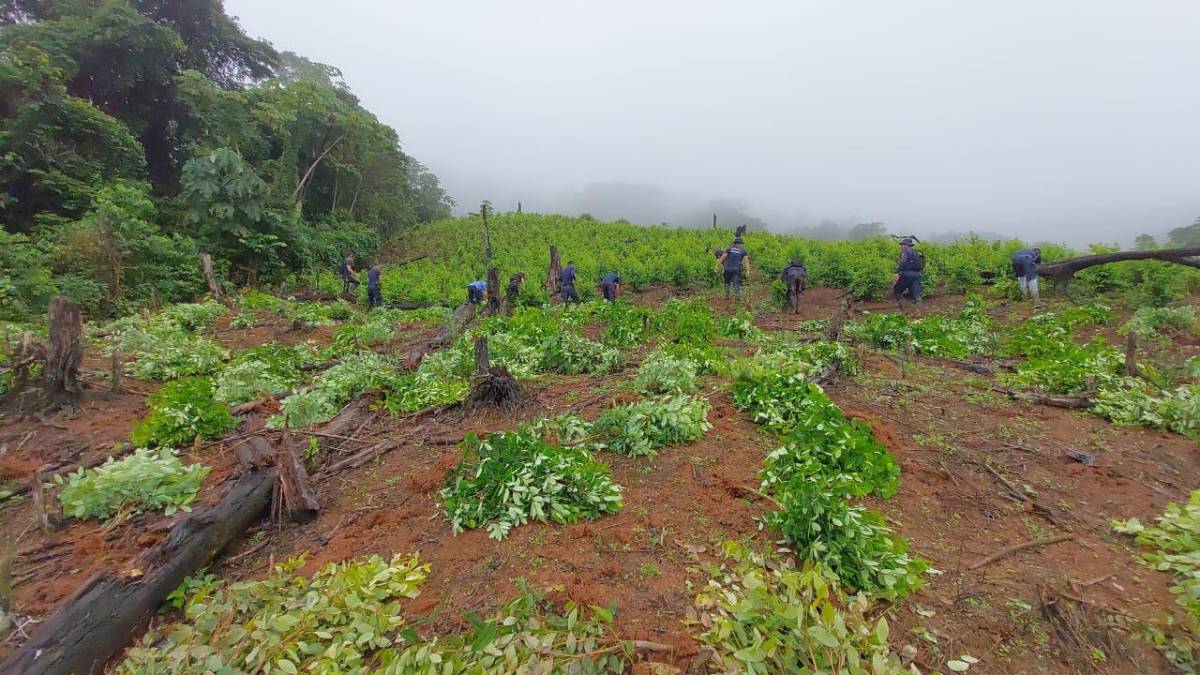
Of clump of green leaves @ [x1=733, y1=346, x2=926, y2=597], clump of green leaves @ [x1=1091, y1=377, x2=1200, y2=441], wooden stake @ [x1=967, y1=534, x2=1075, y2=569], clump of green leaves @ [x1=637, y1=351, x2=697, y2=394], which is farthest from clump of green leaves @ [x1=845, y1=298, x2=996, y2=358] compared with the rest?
wooden stake @ [x1=967, y1=534, x2=1075, y2=569]

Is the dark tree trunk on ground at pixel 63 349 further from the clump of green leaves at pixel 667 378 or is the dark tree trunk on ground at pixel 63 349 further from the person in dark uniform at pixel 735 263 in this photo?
the person in dark uniform at pixel 735 263

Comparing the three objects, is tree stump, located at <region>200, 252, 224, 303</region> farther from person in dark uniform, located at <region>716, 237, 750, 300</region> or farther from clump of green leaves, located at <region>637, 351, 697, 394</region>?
person in dark uniform, located at <region>716, 237, 750, 300</region>

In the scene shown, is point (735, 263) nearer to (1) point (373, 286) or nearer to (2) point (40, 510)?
(1) point (373, 286)

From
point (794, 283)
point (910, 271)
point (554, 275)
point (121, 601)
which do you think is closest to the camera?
point (121, 601)

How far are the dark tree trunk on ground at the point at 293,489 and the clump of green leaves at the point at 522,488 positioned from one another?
1.14 metres

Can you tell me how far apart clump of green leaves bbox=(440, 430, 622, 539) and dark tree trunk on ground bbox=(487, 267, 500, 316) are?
9062 millimetres

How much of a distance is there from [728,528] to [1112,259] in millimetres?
13155

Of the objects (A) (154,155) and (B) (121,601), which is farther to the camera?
(A) (154,155)

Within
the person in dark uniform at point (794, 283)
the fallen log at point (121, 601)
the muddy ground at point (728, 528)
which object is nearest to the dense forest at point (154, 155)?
the muddy ground at point (728, 528)

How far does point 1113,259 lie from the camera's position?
35.7 feet

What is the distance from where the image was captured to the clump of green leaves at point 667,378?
5902 mm

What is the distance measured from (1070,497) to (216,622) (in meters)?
6.10

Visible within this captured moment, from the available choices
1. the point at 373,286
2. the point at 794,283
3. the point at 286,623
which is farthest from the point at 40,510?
the point at 794,283

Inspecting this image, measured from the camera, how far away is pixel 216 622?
9.39 ft
